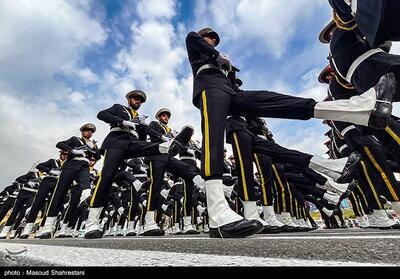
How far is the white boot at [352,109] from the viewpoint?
204 cm

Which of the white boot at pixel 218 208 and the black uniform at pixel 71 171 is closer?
the white boot at pixel 218 208

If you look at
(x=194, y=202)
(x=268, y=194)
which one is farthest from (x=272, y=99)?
(x=194, y=202)

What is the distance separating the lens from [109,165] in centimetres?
427

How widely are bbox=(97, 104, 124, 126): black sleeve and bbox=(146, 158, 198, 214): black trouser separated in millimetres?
1347

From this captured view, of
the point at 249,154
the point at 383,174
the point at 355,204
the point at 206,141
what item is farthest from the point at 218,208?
the point at 355,204

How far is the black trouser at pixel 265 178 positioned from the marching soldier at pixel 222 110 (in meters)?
2.69

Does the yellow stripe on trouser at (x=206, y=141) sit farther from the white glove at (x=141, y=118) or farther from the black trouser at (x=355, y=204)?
the black trouser at (x=355, y=204)

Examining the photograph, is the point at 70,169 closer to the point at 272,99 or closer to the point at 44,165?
the point at 44,165

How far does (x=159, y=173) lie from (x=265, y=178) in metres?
1.94

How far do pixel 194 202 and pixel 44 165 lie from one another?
4.61 metres

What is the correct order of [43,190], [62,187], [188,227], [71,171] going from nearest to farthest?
[62,187] → [71,171] → [188,227] → [43,190]

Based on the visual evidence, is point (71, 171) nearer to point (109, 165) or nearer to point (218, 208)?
point (109, 165)

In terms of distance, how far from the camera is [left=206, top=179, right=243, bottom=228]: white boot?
6.54ft

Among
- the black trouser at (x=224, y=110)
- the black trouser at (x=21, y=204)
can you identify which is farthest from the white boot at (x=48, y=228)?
the black trouser at (x=224, y=110)
